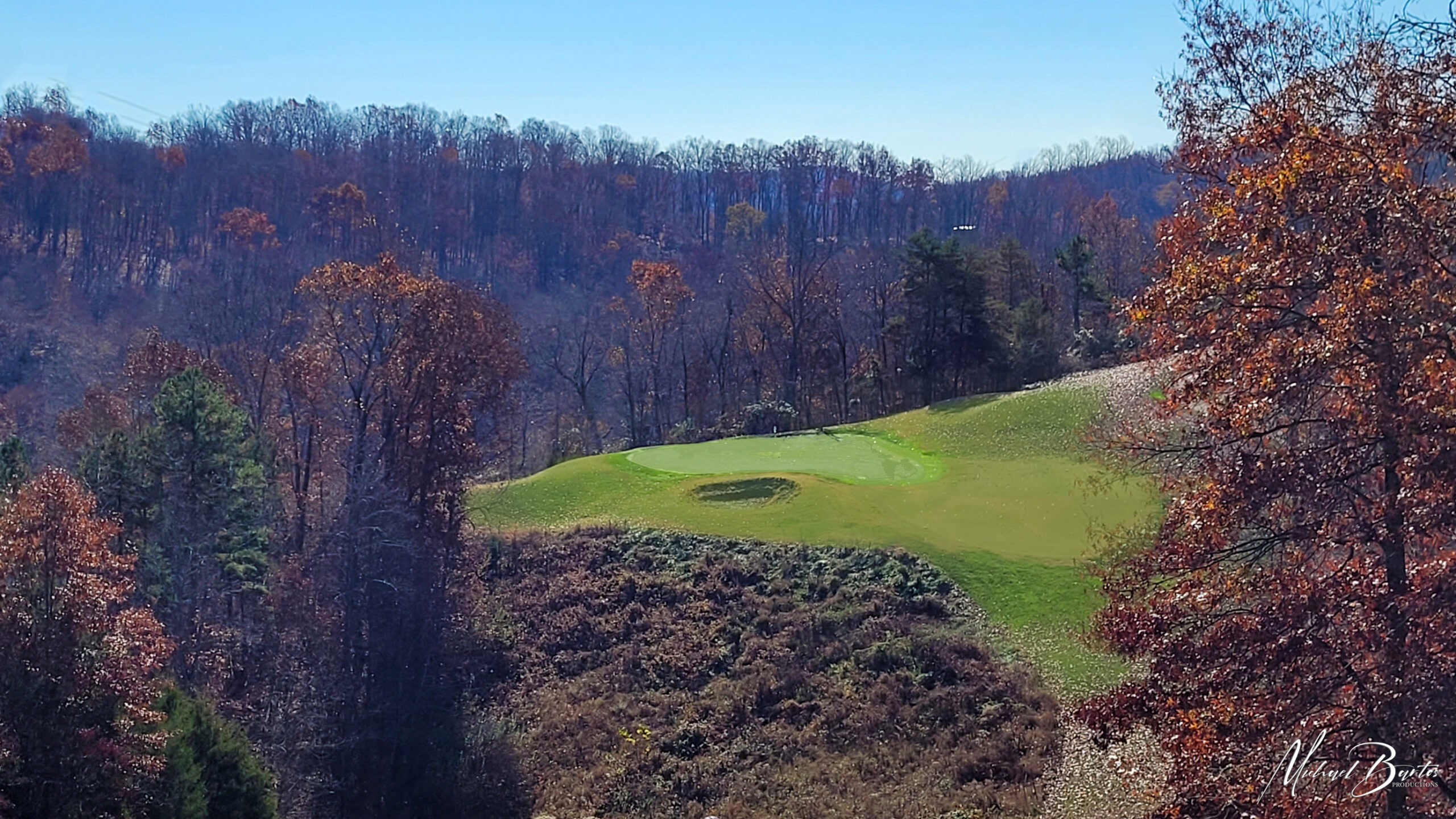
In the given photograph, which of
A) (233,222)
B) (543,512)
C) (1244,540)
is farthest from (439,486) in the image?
(233,222)

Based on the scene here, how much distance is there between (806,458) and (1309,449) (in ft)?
65.0

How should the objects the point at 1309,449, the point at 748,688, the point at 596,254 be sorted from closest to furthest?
the point at 1309,449 → the point at 748,688 → the point at 596,254

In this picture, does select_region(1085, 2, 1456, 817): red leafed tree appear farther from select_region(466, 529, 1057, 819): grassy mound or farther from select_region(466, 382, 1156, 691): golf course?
select_region(466, 382, 1156, 691): golf course

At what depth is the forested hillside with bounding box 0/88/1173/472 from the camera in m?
41.9

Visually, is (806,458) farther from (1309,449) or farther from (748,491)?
(1309,449)

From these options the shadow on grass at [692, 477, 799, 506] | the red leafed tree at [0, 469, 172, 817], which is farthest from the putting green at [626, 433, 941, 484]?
the red leafed tree at [0, 469, 172, 817]

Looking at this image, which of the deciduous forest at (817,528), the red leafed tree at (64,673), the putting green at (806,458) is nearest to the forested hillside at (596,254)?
the deciduous forest at (817,528)

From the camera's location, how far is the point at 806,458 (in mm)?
26531

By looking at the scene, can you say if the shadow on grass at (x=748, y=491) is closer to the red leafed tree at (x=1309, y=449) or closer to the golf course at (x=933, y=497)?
the golf course at (x=933, y=497)

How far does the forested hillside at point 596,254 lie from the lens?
137 feet

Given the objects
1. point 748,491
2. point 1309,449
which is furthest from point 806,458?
point 1309,449

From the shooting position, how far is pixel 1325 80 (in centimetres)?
717

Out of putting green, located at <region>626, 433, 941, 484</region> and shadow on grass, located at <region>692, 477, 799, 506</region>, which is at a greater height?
putting green, located at <region>626, 433, 941, 484</region>

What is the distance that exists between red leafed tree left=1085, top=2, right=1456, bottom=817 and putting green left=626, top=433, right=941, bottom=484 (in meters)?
16.7
